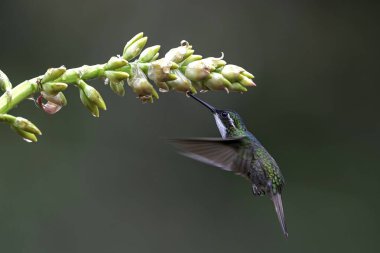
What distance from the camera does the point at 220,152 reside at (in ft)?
9.92

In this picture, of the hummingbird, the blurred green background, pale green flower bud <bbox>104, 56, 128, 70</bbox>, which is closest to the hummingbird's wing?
the hummingbird

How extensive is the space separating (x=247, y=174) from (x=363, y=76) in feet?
16.9

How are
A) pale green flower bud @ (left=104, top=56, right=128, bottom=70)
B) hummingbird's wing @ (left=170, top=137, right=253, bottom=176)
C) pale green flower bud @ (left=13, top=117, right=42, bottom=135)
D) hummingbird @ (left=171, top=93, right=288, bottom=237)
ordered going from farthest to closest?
hummingbird @ (left=171, top=93, right=288, bottom=237), hummingbird's wing @ (left=170, top=137, right=253, bottom=176), pale green flower bud @ (left=104, top=56, right=128, bottom=70), pale green flower bud @ (left=13, top=117, right=42, bottom=135)

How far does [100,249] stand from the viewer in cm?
686

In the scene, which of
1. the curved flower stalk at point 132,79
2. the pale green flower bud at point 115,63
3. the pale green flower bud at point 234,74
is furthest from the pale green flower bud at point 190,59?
the pale green flower bud at point 115,63

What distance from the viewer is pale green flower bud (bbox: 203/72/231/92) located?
2387 mm

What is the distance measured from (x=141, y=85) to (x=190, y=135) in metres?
5.06

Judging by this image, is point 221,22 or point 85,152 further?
point 221,22

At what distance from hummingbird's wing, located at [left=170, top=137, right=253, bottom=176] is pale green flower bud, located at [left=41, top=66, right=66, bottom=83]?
1.67 feet

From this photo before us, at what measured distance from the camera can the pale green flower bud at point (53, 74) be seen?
7.54 ft

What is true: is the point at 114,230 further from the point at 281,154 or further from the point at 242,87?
the point at 242,87

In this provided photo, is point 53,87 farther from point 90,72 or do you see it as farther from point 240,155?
point 240,155

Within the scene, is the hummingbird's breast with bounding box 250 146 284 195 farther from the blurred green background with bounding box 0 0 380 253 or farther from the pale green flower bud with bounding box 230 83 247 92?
the blurred green background with bounding box 0 0 380 253

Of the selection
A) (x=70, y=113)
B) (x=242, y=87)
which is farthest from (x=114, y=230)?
(x=242, y=87)
